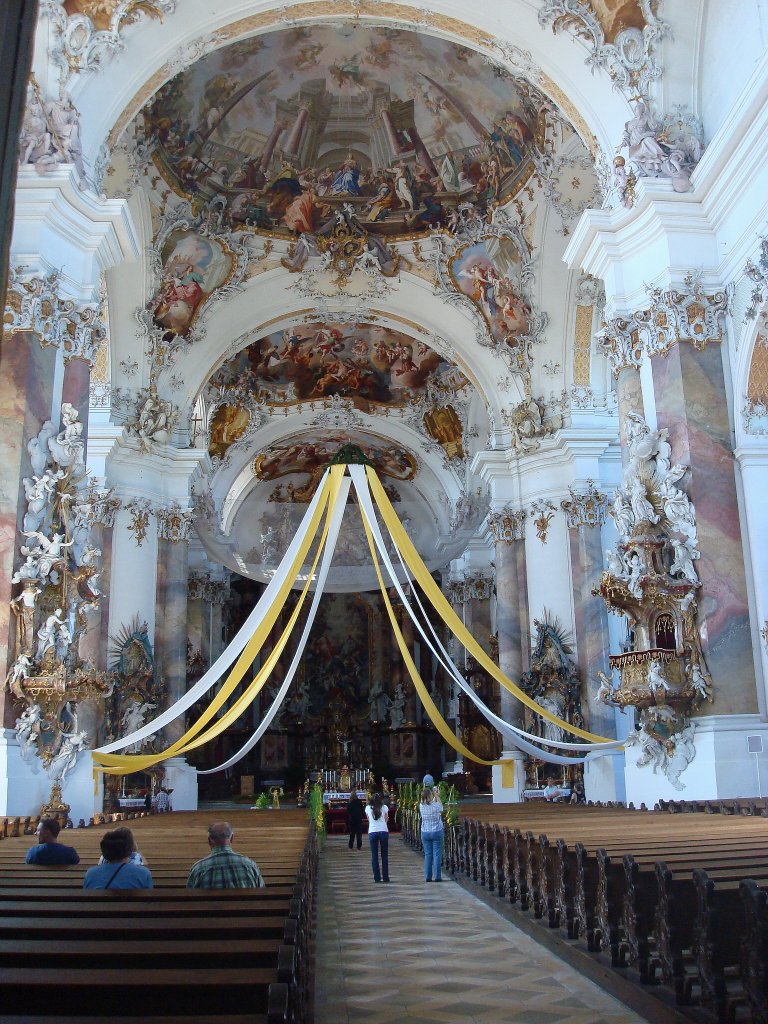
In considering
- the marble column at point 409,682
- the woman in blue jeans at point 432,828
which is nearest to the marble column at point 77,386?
the woman in blue jeans at point 432,828

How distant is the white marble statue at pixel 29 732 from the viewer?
11.0m

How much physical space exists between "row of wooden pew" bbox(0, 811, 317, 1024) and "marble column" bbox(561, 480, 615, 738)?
1386cm

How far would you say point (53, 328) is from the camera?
1212 centimetres

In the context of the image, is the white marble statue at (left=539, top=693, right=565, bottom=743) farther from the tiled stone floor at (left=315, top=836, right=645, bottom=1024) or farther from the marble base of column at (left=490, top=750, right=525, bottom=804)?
the tiled stone floor at (left=315, top=836, right=645, bottom=1024)

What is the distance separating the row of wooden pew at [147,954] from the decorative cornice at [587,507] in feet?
49.3

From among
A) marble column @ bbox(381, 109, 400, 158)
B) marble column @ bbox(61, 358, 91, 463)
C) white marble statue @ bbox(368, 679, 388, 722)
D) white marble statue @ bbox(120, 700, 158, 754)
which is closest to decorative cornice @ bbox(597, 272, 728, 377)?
marble column @ bbox(61, 358, 91, 463)

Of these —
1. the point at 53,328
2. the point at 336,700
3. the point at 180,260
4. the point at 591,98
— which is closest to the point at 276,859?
the point at 53,328

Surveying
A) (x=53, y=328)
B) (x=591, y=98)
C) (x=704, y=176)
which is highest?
(x=591, y=98)

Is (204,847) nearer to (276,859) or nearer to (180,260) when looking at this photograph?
(276,859)

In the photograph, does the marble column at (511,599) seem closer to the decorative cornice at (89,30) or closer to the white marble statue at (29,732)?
the white marble statue at (29,732)

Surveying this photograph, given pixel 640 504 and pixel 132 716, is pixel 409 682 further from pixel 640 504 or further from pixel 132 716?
pixel 640 504

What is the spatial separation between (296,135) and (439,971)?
1739cm

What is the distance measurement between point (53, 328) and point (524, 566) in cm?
1188

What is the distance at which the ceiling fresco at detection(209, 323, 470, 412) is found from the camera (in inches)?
1019
